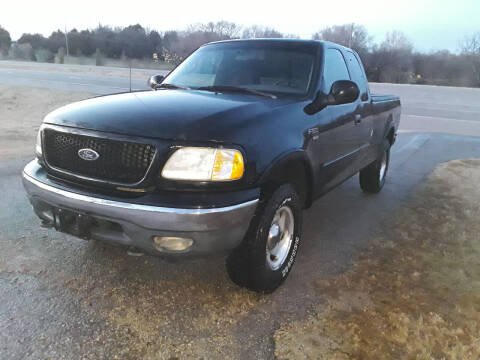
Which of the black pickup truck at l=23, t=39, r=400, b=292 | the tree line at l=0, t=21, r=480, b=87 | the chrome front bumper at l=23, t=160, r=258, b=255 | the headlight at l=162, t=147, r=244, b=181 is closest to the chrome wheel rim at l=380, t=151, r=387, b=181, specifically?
the black pickup truck at l=23, t=39, r=400, b=292

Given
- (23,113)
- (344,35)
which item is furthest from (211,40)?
(23,113)

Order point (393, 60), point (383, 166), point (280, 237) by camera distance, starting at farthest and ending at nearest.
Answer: point (393, 60) < point (383, 166) < point (280, 237)

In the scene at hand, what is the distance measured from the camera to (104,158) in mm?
2551

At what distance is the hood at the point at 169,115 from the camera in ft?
8.09

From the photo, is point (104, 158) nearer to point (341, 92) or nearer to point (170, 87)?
point (170, 87)

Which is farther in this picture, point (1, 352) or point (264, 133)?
point (264, 133)

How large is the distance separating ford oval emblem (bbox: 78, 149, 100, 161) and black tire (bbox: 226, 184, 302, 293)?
1084 mm

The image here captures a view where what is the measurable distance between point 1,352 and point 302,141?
91.4 inches

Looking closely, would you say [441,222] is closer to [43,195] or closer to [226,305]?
[226,305]

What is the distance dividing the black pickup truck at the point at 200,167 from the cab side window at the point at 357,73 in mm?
1161

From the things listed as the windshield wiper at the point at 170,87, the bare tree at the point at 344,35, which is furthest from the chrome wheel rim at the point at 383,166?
the bare tree at the point at 344,35

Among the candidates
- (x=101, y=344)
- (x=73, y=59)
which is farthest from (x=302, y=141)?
(x=73, y=59)

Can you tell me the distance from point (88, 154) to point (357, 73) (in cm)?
340

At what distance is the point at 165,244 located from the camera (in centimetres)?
244
